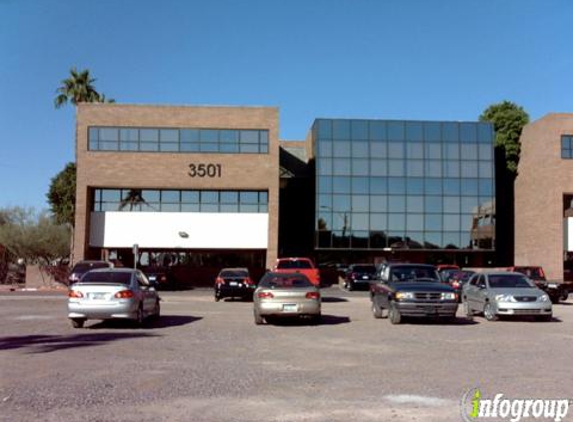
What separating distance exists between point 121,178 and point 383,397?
3933 cm

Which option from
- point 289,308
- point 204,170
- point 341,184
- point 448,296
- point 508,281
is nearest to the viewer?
point 289,308

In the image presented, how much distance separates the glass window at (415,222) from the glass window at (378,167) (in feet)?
11.9

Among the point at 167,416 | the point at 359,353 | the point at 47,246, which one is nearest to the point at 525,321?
the point at 359,353

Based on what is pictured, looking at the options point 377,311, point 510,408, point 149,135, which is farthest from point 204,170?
point 510,408

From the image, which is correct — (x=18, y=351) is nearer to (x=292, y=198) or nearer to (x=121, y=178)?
(x=121, y=178)

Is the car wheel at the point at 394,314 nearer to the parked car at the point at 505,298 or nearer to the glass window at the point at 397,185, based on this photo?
the parked car at the point at 505,298

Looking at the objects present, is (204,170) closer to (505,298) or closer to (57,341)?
(505,298)

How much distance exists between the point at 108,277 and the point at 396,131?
36.9 m

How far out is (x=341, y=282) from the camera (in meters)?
50.2

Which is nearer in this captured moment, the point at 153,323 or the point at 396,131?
the point at 153,323

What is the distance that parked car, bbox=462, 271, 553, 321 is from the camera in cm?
1928

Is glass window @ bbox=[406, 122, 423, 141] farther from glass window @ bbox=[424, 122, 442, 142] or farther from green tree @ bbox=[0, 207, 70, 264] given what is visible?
green tree @ bbox=[0, 207, 70, 264]

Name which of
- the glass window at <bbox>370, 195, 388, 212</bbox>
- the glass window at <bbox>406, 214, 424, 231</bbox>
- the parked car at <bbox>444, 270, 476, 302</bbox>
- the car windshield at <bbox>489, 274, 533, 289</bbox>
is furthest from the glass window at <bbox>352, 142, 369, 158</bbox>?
the car windshield at <bbox>489, 274, 533, 289</bbox>

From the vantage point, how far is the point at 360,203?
166 ft
